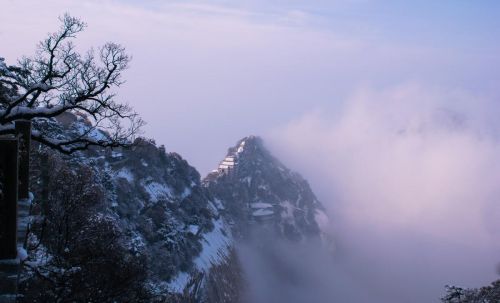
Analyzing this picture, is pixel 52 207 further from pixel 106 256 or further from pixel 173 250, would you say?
pixel 173 250

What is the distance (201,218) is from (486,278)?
162106 millimetres

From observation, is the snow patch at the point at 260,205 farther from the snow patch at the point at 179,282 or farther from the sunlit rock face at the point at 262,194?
the snow patch at the point at 179,282

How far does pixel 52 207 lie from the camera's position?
22.1 m

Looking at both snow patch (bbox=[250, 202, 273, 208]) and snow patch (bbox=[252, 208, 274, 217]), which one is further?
snow patch (bbox=[250, 202, 273, 208])

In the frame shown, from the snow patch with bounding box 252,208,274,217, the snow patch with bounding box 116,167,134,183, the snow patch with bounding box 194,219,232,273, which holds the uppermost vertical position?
the snow patch with bounding box 116,167,134,183

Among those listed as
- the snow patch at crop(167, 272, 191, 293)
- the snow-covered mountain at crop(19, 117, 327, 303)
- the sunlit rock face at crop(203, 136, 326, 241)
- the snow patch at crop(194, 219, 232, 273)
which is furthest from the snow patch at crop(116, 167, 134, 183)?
the sunlit rock face at crop(203, 136, 326, 241)

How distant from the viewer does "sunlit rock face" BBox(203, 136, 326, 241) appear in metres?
134

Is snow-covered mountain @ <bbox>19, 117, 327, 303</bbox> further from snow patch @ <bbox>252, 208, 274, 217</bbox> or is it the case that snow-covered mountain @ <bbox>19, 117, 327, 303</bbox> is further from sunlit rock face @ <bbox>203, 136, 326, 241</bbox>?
snow patch @ <bbox>252, 208, 274, 217</bbox>

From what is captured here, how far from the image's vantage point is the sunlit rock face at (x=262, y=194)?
5285 inches

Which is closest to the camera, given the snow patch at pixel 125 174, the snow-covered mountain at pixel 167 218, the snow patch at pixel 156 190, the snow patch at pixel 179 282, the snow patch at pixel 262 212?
the snow-covered mountain at pixel 167 218

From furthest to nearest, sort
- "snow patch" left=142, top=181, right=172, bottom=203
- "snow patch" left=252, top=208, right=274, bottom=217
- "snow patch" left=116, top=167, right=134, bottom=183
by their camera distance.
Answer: "snow patch" left=252, top=208, right=274, bottom=217 → "snow patch" left=142, top=181, right=172, bottom=203 → "snow patch" left=116, top=167, right=134, bottom=183

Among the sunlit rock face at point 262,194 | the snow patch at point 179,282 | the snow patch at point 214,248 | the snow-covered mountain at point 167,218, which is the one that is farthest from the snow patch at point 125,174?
the sunlit rock face at point 262,194

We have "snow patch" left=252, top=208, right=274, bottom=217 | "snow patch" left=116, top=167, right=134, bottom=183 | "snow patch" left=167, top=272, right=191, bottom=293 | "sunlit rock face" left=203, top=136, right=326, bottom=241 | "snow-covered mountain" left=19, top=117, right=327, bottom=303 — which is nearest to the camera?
"snow-covered mountain" left=19, top=117, right=327, bottom=303

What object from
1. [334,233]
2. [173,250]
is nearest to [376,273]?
[334,233]
